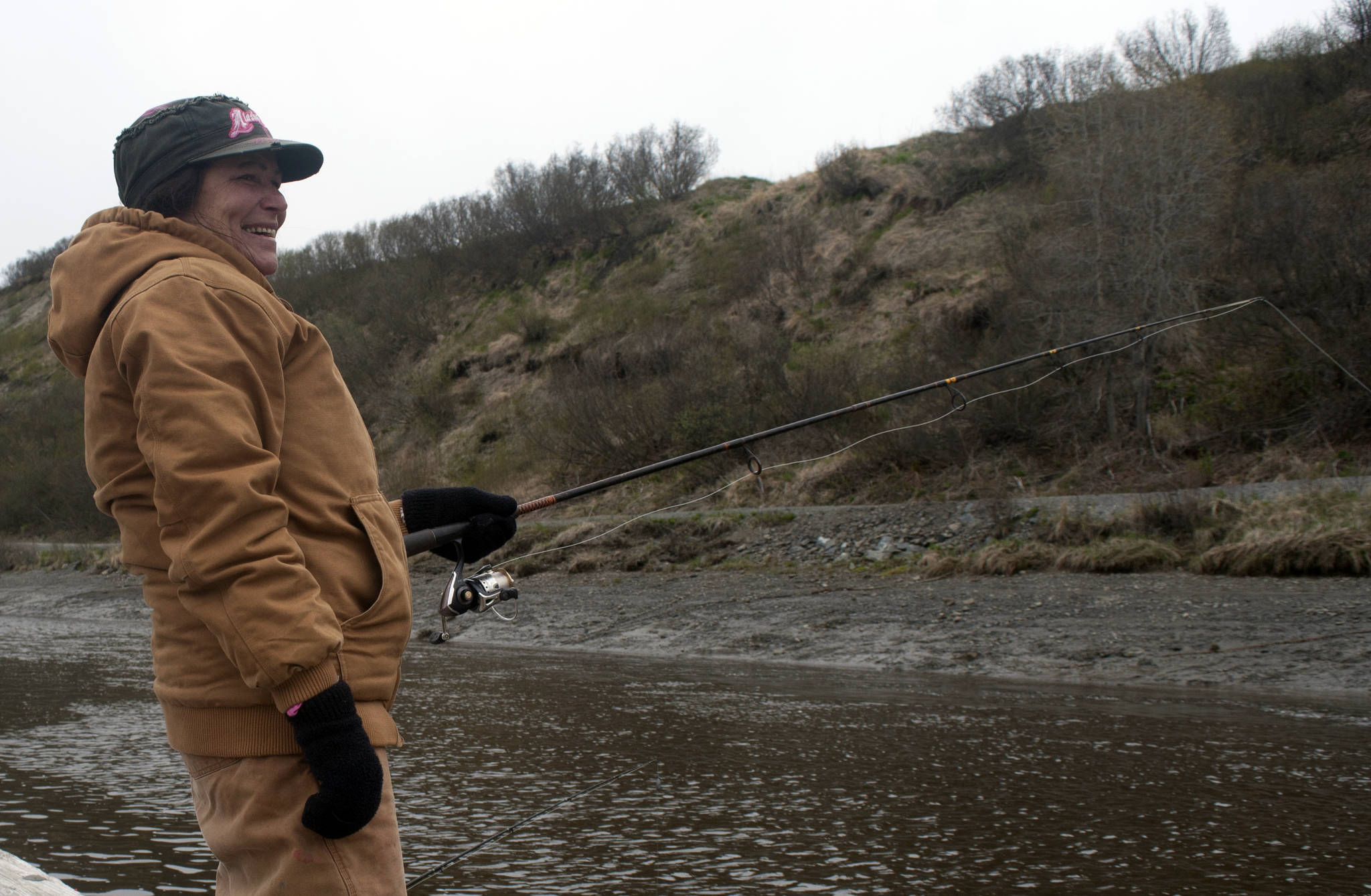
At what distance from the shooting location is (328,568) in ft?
6.66

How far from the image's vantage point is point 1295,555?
11.1 m

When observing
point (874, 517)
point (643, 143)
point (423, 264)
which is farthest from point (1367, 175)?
point (423, 264)

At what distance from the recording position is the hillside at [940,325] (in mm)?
16984

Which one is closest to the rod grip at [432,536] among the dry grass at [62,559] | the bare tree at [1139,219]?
the bare tree at [1139,219]

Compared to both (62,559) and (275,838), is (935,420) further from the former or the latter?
(62,559)

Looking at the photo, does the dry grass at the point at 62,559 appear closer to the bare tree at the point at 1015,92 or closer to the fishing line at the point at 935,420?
the fishing line at the point at 935,420

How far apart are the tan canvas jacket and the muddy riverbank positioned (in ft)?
26.2

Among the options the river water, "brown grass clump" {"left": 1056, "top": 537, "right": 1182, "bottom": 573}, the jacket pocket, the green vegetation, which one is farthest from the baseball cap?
"brown grass clump" {"left": 1056, "top": 537, "right": 1182, "bottom": 573}

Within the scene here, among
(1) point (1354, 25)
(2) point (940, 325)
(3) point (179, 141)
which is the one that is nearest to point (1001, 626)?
(3) point (179, 141)

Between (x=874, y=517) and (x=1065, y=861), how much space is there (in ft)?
38.5

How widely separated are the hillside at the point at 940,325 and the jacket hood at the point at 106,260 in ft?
47.1

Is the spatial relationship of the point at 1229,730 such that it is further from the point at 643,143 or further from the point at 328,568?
the point at 643,143

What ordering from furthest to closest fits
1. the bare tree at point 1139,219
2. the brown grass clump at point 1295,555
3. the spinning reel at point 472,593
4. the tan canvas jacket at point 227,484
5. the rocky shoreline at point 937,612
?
the bare tree at point 1139,219
the brown grass clump at point 1295,555
the rocky shoreline at point 937,612
the spinning reel at point 472,593
the tan canvas jacket at point 227,484

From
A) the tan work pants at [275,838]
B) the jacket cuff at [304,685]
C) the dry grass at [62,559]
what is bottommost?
the dry grass at [62,559]
